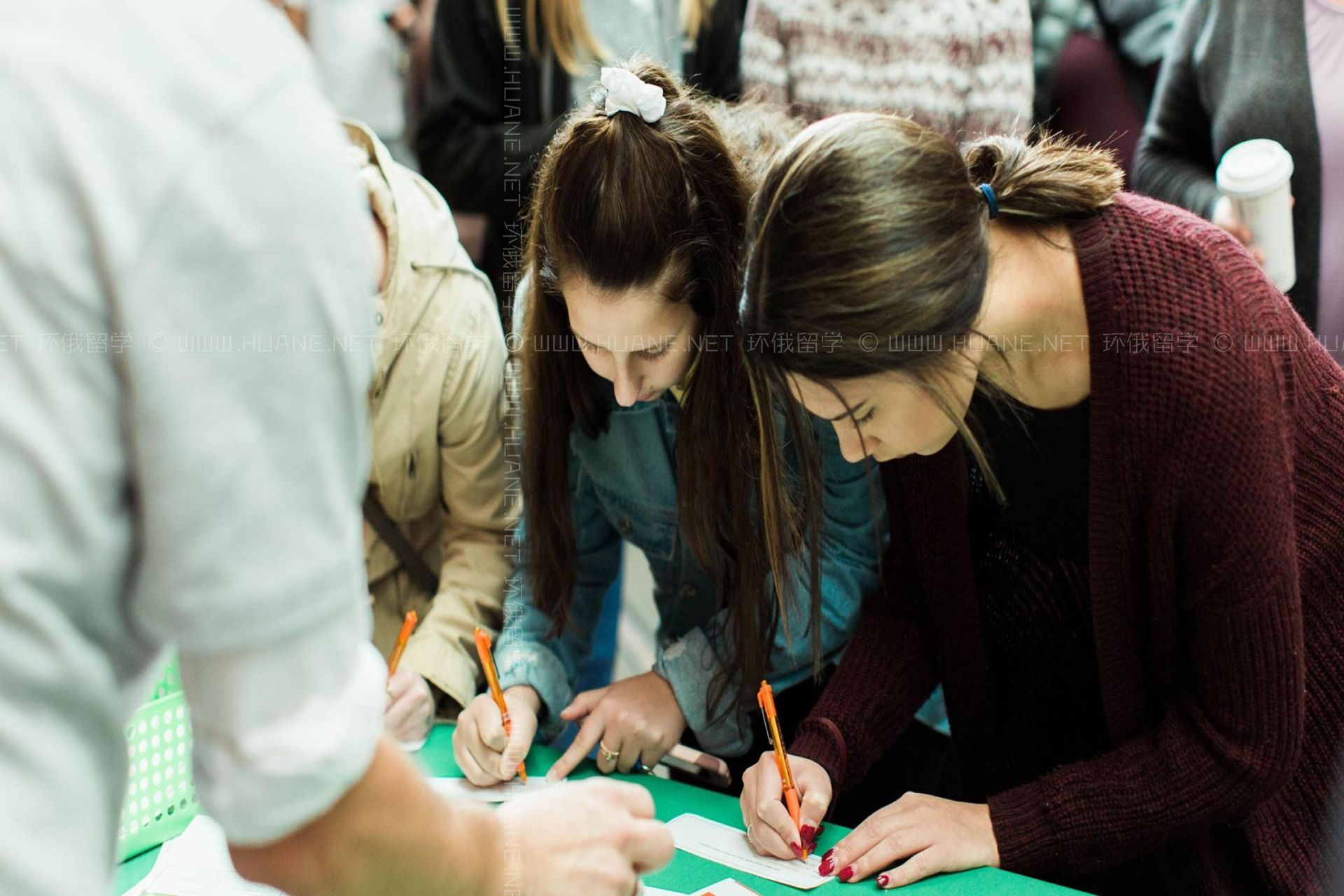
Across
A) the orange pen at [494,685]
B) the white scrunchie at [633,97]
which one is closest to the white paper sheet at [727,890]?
the orange pen at [494,685]

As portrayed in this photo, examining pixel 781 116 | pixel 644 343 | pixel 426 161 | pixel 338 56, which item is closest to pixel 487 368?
pixel 644 343

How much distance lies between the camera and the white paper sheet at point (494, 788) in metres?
1.33

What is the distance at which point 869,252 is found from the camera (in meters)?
1.02

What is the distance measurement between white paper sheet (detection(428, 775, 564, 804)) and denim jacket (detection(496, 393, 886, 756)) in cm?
14

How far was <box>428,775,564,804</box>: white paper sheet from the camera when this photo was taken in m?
1.33

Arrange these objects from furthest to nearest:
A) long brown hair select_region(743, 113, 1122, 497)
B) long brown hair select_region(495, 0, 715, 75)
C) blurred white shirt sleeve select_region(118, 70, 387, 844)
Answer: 1. long brown hair select_region(495, 0, 715, 75)
2. long brown hair select_region(743, 113, 1122, 497)
3. blurred white shirt sleeve select_region(118, 70, 387, 844)

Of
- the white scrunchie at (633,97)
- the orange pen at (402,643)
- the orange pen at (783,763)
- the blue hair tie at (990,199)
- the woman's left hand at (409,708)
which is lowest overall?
the woman's left hand at (409,708)

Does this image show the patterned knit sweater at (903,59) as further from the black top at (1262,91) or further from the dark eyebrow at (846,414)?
the dark eyebrow at (846,414)

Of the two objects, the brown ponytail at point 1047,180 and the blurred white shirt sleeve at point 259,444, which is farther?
the brown ponytail at point 1047,180

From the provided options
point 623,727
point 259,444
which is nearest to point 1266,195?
point 623,727

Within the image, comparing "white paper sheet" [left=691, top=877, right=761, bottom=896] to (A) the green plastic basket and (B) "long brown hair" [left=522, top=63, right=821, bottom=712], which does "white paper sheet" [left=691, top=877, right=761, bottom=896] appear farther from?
(A) the green plastic basket

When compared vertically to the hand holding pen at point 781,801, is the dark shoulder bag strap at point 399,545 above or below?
below

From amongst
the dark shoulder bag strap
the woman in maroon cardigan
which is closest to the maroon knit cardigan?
the woman in maroon cardigan

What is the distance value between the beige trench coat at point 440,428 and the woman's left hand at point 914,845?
0.60 m
